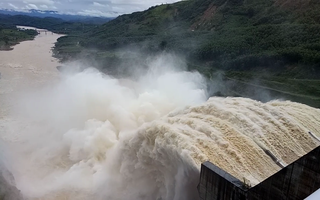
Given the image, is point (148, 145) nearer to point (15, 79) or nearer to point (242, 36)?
point (15, 79)

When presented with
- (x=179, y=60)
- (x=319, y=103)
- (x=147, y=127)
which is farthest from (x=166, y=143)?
(x=179, y=60)

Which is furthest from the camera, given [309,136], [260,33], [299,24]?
[260,33]

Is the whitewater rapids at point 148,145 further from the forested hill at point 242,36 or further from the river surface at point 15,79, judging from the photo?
the forested hill at point 242,36

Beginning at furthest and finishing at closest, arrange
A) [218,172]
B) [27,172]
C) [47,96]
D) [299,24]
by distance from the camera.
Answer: [299,24]
[47,96]
[27,172]
[218,172]

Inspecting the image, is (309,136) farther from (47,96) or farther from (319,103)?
(47,96)

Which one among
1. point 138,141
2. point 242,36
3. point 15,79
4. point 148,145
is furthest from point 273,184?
point 15,79

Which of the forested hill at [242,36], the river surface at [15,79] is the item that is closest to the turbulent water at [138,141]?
the river surface at [15,79]
